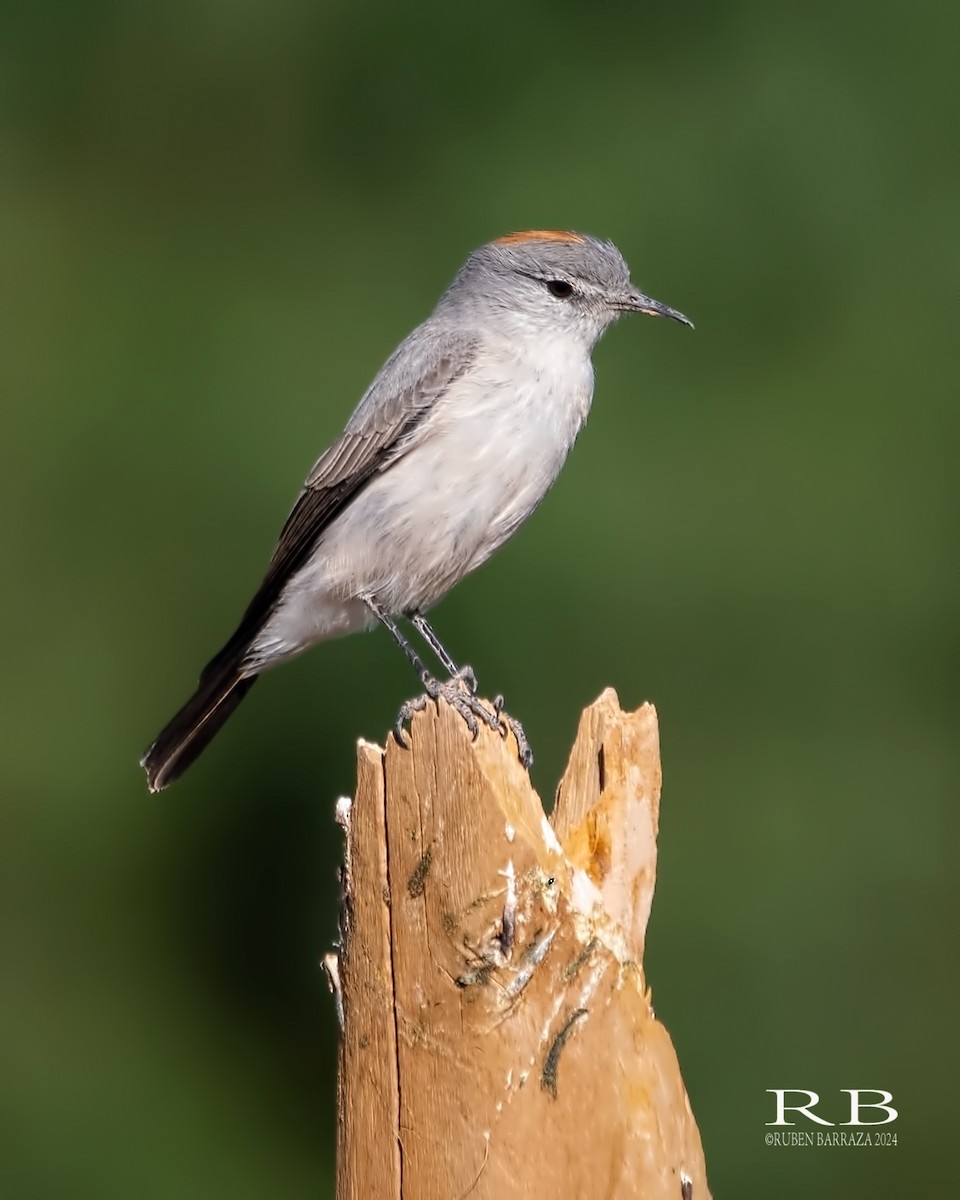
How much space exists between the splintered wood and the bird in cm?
96

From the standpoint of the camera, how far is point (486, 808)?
2.67 meters

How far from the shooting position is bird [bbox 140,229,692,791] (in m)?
4.05

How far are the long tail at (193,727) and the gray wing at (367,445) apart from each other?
0.14ft

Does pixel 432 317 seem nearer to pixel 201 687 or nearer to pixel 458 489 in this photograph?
pixel 458 489

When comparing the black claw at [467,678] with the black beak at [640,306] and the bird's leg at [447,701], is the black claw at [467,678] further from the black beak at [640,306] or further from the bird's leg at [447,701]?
the black beak at [640,306]

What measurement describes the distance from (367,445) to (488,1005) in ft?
6.70

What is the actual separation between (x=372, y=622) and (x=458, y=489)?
646 millimetres

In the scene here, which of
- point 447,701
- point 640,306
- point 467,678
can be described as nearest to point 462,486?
point 467,678

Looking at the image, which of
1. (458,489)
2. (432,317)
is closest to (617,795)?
(458,489)

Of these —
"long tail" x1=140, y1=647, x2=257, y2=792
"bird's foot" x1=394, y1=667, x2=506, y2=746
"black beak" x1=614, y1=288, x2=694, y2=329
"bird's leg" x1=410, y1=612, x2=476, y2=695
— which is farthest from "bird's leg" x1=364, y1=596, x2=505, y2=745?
"black beak" x1=614, y1=288, x2=694, y2=329

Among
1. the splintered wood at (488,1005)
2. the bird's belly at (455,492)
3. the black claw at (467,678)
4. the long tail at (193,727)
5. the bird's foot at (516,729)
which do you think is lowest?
the splintered wood at (488,1005)

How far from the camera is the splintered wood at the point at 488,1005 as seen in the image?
2.54 m

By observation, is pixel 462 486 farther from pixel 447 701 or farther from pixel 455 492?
pixel 447 701

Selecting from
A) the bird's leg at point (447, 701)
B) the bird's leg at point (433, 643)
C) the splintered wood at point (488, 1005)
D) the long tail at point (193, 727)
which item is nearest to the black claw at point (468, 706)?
the bird's leg at point (447, 701)
